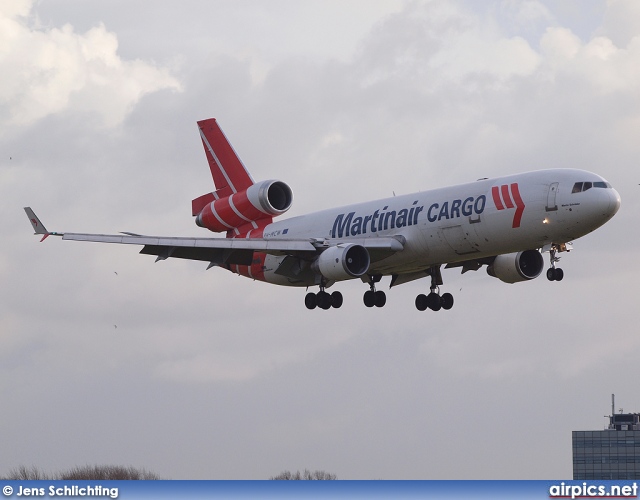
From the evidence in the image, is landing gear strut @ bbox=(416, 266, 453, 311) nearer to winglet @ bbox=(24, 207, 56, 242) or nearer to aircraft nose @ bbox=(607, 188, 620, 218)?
aircraft nose @ bbox=(607, 188, 620, 218)

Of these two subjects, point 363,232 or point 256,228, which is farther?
point 256,228

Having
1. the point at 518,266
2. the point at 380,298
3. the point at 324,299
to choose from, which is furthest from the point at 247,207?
the point at 518,266

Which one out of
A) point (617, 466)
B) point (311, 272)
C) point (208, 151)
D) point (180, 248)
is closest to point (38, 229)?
point (180, 248)

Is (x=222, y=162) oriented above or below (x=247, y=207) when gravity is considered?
above

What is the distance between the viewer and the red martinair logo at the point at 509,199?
5725 cm

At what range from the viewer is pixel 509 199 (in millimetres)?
57625

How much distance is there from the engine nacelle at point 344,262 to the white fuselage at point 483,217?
4.92ft

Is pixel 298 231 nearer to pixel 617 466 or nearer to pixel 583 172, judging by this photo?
pixel 583 172

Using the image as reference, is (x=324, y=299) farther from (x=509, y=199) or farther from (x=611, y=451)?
(x=611, y=451)

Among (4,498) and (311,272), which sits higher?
(311,272)

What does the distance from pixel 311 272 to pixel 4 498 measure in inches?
1058

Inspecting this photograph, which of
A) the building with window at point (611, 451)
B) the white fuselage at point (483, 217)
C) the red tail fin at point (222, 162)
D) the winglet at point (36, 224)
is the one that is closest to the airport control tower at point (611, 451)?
the building with window at point (611, 451)

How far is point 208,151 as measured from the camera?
77.2 metres

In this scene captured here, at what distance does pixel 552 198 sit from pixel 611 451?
83.2m
